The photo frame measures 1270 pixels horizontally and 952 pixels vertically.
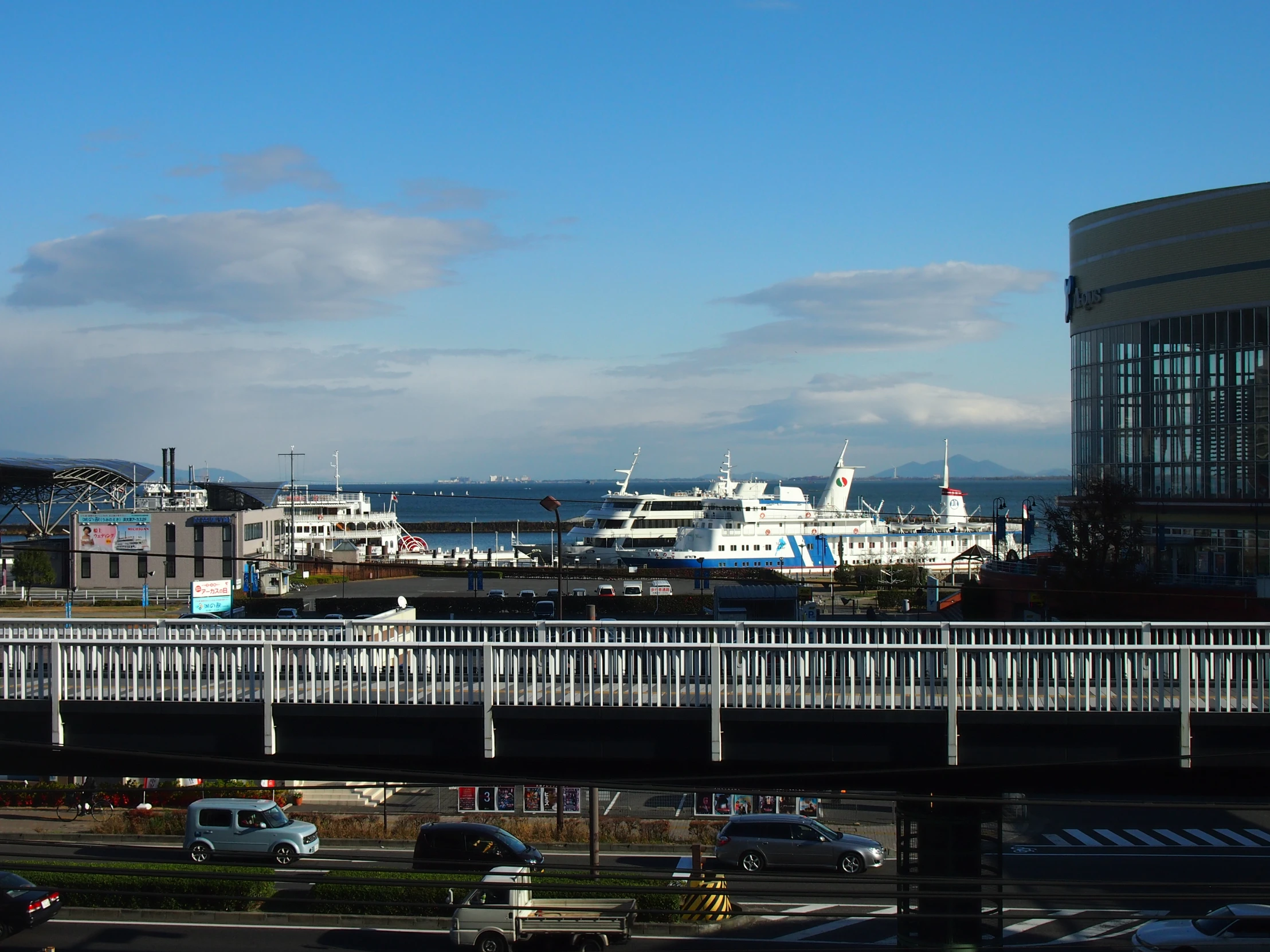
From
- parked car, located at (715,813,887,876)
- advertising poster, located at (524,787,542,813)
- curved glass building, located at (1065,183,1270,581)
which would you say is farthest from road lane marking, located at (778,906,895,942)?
curved glass building, located at (1065,183,1270,581)

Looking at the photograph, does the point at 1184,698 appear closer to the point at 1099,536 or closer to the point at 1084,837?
the point at 1084,837

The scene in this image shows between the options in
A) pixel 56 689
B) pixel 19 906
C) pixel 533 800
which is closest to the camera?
pixel 56 689

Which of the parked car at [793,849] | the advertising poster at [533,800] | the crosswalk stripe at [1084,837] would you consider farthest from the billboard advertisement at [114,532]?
the crosswalk stripe at [1084,837]

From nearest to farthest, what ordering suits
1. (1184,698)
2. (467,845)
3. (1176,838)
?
(1184,698) < (467,845) < (1176,838)

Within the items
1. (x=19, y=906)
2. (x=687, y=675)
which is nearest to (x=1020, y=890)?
(x=687, y=675)

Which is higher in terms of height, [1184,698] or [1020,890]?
[1184,698]

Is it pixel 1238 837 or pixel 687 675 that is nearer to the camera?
pixel 687 675

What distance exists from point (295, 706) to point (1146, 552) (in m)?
32.9

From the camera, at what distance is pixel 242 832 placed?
16891 millimetres

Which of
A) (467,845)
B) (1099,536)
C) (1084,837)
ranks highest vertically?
(1099,536)

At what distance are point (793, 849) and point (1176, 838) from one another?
299 inches

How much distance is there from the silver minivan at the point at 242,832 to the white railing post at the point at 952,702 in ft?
35.9

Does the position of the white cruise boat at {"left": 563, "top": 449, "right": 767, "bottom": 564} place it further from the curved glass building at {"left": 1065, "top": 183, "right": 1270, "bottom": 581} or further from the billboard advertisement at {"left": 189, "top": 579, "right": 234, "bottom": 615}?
the billboard advertisement at {"left": 189, "top": 579, "right": 234, "bottom": 615}

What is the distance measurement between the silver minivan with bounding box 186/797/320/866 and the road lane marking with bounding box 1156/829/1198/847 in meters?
15.0
